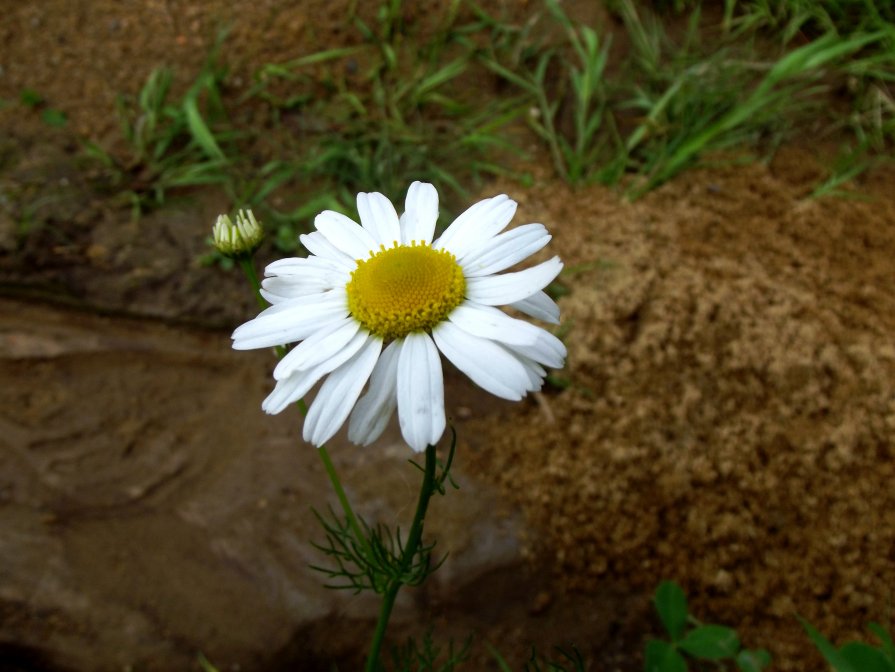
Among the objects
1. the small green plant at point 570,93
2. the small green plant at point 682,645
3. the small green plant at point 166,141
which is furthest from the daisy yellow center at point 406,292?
the small green plant at point 166,141

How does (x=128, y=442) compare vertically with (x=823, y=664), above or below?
above

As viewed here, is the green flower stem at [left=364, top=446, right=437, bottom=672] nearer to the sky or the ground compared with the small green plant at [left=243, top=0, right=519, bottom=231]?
nearer to the ground

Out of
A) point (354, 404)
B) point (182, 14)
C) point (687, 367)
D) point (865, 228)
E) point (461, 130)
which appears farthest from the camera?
point (182, 14)

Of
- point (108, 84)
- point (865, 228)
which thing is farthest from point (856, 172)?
point (108, 84)

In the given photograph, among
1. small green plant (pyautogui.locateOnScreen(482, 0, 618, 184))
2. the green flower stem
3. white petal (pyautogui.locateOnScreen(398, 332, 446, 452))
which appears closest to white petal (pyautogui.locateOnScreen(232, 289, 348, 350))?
white petal (pyautogui.locateOnScreen(398, 332, 446, 452))

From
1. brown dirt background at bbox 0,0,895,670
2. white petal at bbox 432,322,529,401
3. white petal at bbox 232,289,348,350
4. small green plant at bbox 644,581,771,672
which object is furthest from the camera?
brown dirt background at bbox 0,0,895,670

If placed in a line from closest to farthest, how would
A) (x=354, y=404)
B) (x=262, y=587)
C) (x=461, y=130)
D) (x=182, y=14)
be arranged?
(x=354, y=404) < (x=262, y=587) < (x=461, y=130) < (x=182, y=14)

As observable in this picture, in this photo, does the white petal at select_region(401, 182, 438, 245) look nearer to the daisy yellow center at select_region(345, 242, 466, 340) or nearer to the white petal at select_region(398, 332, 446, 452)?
the daisy yellow center at select_region(345, 242, 466, 340)

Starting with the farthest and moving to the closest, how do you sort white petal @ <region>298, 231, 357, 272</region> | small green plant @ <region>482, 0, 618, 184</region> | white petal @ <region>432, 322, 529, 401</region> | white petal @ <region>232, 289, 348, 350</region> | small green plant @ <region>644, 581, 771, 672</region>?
small green plant @ <region>482, 0, 618, 184</region>
small green plant @ <region>644, 581, 771, 672</region>
white petal @ <region>298, 231, 357, 272</region>
white petal @ <region>232, 289, 348, 350</region>
white petal @ <region>432, 322, 529, 401</region>

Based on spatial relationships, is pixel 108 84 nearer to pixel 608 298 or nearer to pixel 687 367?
pixel 608 298
